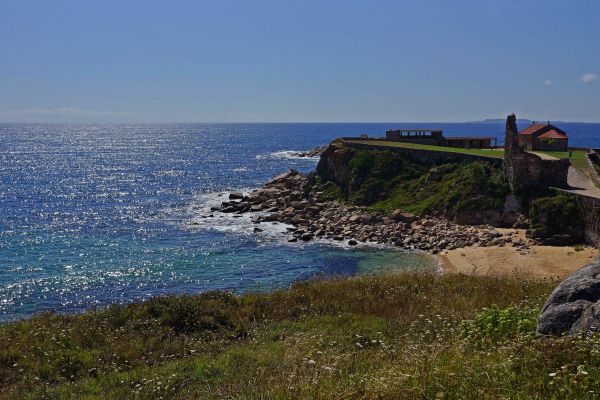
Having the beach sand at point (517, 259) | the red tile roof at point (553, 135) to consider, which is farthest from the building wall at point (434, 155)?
the beach sand at point (517, 259)

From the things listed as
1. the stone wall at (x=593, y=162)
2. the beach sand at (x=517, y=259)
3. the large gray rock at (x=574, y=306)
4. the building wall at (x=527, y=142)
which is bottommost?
the beach sand at (x=517, y=259)

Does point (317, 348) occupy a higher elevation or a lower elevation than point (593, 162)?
lower

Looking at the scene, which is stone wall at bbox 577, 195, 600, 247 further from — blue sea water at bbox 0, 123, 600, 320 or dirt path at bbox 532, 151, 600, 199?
blue sea water at bbox 0, 123, 600, 320

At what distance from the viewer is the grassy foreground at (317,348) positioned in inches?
263

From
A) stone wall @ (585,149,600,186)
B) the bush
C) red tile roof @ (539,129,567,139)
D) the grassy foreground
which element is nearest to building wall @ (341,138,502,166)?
stone wall @ (585,149,600,186)

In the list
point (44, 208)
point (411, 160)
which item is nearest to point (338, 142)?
point (411, 160)

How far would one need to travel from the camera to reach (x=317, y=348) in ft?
37.5

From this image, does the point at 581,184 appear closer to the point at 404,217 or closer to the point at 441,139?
the point at 404,217

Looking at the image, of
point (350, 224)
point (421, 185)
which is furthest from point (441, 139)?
point (350, 224)

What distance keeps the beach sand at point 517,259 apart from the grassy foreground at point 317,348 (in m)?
8.83

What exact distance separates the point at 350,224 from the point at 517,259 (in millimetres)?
15637

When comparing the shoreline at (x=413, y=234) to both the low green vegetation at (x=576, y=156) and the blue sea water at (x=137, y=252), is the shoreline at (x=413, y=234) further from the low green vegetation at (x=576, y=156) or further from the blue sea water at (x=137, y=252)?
the low green vegetation at (x=576, y=156)

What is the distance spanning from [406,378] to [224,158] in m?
120

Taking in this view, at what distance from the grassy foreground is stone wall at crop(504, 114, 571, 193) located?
20647mm
